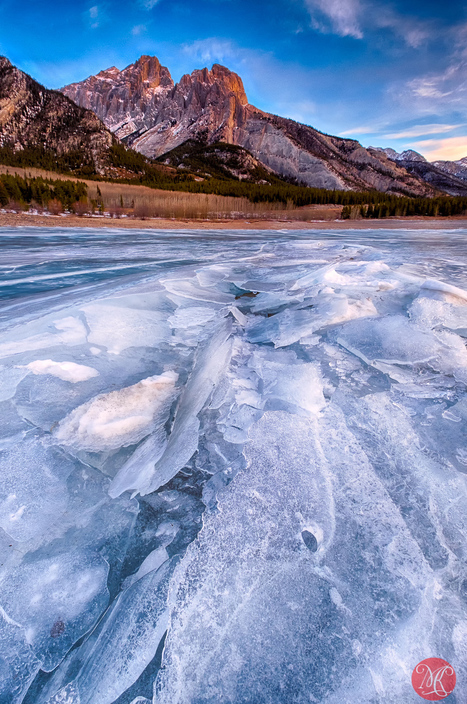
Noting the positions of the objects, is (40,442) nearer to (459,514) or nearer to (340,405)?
(340,405)

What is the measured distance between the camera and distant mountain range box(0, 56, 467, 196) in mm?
68188

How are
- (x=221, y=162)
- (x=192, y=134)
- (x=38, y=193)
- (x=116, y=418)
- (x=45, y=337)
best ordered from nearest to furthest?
1. (x=116, y=418)
2. (x=45, y=337)
3. (x=38, y=193)
4. (x=221, y=162)
5. (x=192, y=134)

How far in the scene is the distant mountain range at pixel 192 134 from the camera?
68.2 metres

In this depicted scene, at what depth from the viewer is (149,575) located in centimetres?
84

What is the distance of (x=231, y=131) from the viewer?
332 ft

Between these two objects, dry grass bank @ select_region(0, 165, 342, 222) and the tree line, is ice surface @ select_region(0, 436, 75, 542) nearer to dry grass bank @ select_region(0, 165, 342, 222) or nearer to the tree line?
dry grass bank @ select_region(0, 165, 342, 222)

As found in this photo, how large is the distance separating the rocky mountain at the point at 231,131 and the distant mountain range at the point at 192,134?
1.07 feet

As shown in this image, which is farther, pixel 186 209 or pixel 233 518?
pixel 186 209

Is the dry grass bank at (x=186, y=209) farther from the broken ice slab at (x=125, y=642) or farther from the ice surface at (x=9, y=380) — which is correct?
the broken ice slab at (x=125, y=642)

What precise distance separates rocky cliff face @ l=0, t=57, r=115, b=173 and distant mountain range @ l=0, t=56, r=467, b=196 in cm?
22

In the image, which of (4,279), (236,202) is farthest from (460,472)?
(236,202)

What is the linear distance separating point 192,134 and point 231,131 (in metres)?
14.1

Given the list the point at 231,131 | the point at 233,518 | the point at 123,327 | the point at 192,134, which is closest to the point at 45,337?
the point at 123,327

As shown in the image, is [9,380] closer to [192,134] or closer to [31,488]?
[31,488]
